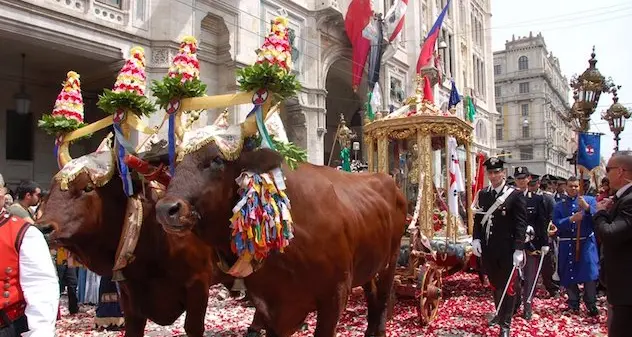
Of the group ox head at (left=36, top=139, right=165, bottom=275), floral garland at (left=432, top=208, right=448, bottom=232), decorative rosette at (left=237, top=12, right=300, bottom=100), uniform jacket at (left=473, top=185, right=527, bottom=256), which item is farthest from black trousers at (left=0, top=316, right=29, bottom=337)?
floral garland at (left=432, top=208, right=448, bottom=232)

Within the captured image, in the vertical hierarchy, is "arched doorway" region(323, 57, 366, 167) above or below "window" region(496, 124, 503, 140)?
below

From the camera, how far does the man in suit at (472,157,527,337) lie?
600 cm

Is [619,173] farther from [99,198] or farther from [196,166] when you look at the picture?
[99,198]

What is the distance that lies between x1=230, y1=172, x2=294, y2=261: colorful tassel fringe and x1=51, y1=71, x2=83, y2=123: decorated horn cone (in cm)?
284

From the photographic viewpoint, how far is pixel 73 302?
8938 millimetres

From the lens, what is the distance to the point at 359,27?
1934 centimetres

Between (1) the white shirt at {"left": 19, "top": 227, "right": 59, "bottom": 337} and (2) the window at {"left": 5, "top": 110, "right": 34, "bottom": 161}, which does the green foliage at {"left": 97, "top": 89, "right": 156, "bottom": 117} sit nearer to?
(1) the white shirt at {"left": 19, "top": 227, "right": 59, "bottom": 337}

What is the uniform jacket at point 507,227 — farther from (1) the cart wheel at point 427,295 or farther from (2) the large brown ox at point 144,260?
(2) the large brown ox at point 144,260

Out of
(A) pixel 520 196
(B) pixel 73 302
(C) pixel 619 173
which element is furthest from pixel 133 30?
(C) pixel 619 173

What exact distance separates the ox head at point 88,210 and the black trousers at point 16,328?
1351mm

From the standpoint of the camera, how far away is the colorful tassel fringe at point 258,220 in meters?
3.17

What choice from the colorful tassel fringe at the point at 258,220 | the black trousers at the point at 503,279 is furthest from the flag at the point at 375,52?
the colorful tassel fringe at the point at 258,220

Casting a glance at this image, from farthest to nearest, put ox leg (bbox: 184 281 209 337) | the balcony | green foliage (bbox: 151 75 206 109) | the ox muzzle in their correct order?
the balcony < ox leg (bbox: 184 281 209 337) < green foliage (bbox: 151 75 206 109) < the ox muzzle

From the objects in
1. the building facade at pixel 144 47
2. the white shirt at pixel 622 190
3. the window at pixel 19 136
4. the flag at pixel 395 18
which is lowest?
the white shirt at pixel 622 190
